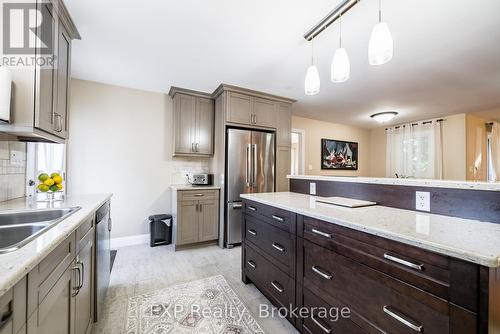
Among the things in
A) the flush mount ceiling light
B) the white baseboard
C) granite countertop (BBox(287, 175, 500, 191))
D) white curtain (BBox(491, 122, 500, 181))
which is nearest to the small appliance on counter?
the white baseboard

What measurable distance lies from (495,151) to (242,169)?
20.4 feet

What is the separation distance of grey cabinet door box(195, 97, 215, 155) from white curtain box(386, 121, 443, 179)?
4.85 metres

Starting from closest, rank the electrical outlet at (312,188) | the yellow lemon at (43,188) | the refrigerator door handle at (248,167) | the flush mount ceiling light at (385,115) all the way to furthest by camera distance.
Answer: the yellow lemon at (43,188) < the electrical outlet at (312,188) < the refrigerator door handle at (248,167) < the flush mount ceiling light at (385,115)

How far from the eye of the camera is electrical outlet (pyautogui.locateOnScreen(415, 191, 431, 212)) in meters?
1.36

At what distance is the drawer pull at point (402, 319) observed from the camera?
880mm

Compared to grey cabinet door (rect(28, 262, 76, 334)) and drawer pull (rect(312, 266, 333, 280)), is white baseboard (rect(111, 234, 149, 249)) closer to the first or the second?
grey cabinet door (rect(28, 262, 76, 334))

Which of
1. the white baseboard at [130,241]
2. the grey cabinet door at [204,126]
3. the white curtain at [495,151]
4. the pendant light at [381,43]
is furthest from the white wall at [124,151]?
the white curtain at [495,151]

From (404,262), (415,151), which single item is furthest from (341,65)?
(415,151)

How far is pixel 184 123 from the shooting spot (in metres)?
3.43

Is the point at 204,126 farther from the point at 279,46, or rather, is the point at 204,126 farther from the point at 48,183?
the point at 48,183

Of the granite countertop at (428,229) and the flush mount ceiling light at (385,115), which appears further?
the flush mount ceiling light at (385,115)

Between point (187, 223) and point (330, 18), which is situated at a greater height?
point (330, 18)

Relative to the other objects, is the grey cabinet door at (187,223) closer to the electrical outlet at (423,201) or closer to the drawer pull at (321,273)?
the drawer pull at (321,273)

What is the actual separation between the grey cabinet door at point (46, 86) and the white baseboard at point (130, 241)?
218 centimetres
